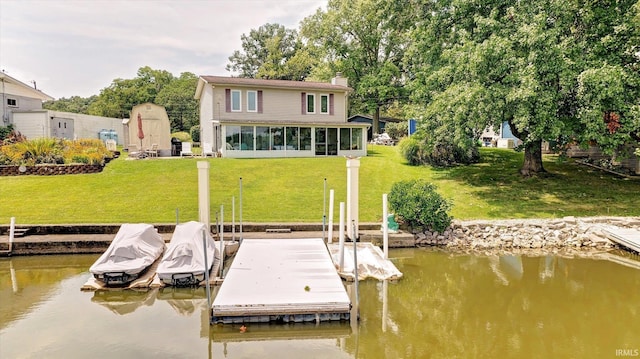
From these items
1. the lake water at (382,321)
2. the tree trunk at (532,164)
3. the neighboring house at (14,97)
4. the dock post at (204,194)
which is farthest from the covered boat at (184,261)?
the neighboring house at (14,97)

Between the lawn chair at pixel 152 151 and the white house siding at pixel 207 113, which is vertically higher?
the white house siding at pixel 207 113

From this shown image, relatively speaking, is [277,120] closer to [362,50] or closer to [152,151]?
[152,151]

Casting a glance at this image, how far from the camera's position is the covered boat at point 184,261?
9.64 m

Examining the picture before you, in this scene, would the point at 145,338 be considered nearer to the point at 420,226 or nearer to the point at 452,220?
the point at 420,226

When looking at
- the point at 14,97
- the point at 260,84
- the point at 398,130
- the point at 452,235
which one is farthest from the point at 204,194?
the point at 398,130

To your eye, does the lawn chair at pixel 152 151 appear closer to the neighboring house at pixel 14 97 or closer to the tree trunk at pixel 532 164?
the neighboring house at pixel 14 97

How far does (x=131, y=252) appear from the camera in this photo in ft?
33.2

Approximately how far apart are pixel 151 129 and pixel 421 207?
61.9 feet

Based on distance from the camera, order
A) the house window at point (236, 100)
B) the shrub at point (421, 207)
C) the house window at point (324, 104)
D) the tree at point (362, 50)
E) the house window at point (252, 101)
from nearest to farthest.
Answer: the shrub at point (421, 207), the house window at point (236, 100), the house window at point (252, 101), the house window at point (324, 104), the tree at point (362, 50)

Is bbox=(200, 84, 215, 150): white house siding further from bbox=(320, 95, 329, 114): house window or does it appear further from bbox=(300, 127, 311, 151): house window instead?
bbox=(320, 95, 329, 114): house window

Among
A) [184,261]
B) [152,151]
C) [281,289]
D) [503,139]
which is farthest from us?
[503,139]

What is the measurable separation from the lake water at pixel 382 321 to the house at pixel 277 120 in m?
14.7

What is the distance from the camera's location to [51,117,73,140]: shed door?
29.6 meters

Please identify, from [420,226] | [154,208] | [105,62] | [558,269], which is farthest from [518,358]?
[105,62]
